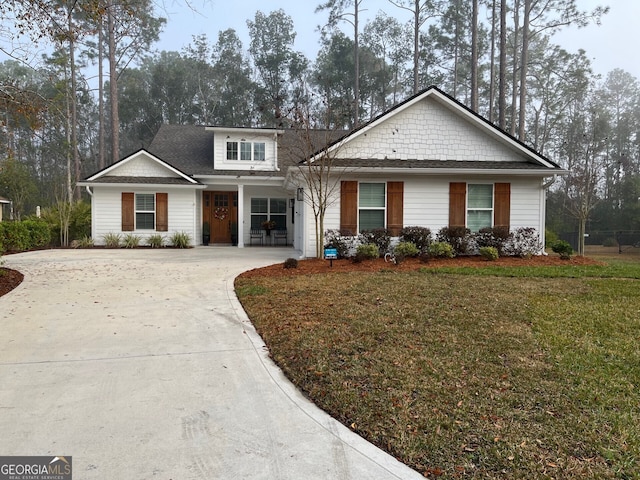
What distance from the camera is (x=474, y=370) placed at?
144 inches

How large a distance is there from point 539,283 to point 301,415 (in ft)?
22.0

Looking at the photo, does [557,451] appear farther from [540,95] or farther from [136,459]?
[540,95]

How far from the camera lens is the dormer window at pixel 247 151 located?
679 inches

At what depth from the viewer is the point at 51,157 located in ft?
127

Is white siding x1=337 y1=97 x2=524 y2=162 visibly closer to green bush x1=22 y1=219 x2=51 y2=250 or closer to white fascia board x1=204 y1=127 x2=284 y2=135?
white fascia board x1=204 y1=127 x2=284 y2=135

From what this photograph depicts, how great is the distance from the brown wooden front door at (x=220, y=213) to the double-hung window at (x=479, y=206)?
32.1 ft

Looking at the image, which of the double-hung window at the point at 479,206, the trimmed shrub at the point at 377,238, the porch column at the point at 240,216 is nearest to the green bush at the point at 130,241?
the porch column at the point at 240,216

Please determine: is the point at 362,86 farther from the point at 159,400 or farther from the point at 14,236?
the point at 159,400

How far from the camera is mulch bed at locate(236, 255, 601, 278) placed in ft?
30.1

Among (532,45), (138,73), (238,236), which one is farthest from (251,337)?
(138,73)

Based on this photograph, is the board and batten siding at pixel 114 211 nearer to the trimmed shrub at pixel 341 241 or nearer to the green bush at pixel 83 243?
the green bush at pixel 83 243

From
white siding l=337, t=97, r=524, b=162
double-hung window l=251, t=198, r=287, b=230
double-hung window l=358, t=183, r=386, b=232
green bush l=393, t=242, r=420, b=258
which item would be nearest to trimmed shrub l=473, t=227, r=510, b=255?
green bush l=393, t=242, r=420, b=258

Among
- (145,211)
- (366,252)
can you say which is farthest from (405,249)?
(145,211)

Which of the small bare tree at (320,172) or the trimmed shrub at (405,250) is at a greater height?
the small bare tree at (320,172)
